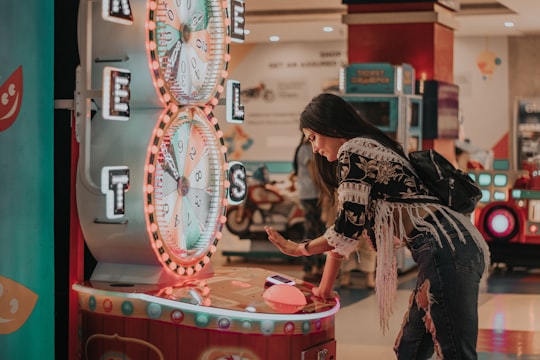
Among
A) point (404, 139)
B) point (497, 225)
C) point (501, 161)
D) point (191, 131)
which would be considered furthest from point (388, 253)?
point (501, 161)

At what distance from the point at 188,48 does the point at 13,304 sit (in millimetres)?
1317

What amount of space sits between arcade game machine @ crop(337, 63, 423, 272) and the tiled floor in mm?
953

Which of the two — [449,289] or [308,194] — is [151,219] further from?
[308,194]

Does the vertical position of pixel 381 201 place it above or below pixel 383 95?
below

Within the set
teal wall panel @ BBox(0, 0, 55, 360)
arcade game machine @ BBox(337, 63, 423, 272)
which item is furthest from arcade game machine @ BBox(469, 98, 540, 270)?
teal wall panel @ BBox(0, 0, 55, 360)

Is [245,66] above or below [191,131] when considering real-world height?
above

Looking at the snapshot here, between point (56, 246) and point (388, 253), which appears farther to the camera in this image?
point (56, 246)

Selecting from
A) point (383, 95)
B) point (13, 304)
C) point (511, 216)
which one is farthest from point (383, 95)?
point (13, 304)

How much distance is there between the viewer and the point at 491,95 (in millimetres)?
15453

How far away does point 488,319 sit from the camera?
6.81 metres

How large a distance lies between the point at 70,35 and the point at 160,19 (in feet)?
1.35

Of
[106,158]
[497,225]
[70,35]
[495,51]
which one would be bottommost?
[497,225]

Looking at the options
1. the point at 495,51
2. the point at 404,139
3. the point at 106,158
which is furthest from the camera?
the point at 495,51

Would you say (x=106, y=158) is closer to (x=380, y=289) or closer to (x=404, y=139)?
(x=380, y=289)
